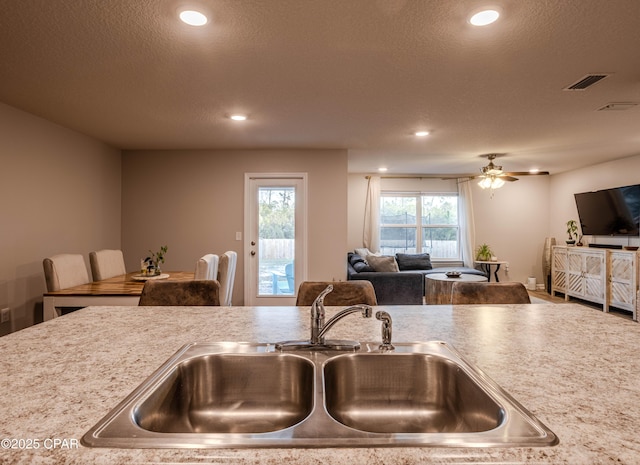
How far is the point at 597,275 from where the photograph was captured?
18.7 ft

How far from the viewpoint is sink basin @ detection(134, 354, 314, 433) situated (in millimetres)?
1031

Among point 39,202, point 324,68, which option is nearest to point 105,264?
point 39,202

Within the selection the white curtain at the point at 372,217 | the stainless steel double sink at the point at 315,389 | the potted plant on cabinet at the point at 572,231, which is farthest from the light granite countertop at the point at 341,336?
the potted plant on cabinet at the point at 572,231

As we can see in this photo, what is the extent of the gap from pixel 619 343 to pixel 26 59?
136 inches

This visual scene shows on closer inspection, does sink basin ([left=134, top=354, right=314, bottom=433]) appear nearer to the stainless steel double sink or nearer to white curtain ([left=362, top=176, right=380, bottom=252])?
the stainless steel double sink

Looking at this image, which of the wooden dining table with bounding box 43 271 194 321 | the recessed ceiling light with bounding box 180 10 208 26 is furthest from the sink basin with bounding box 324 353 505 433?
the wooden dining table with bounding box 43 271 194 321

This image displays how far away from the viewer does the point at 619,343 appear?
1.19 m

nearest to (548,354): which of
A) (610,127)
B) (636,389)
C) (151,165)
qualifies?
(636,389)

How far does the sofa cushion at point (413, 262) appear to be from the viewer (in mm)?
6844

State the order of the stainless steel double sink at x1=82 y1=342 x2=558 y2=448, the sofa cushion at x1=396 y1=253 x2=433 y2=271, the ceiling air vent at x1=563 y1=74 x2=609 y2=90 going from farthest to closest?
the sofa cushion at x1=396 y1=253 x2=433 y2=271 < the ceiling air vent at x1=563 y1=74 x2=609 y2=90 < the stainless steel double sink at x1=82 y1=342 x2=558 y2=448

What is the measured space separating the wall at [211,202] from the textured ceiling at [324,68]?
757 mm

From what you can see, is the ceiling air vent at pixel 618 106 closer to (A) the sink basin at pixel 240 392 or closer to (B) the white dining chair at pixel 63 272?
(A) the sink basin at pixel 240 392

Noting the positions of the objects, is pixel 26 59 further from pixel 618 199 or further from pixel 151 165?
pixel 618 199

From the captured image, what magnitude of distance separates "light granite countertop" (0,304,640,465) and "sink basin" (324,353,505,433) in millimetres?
129
